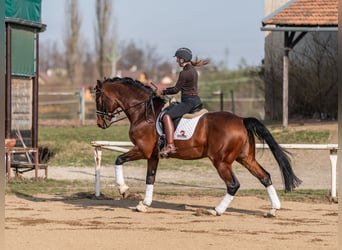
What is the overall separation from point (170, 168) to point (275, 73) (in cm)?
1255

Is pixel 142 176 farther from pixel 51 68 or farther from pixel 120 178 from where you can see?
pixel 51 68

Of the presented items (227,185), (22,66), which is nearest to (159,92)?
(227,185)

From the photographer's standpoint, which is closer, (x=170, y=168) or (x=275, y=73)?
(x=170, y=168)

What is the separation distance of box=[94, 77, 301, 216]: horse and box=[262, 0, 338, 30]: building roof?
52.6ft

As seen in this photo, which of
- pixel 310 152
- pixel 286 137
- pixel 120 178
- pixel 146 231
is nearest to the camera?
pixel 146 231

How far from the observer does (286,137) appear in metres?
27.4

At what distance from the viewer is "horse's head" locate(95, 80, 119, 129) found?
542 inches

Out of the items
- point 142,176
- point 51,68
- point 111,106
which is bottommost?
point 142,176

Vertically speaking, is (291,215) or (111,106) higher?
(111,106)

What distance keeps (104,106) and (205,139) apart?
80.3 inches

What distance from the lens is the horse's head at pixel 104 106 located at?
13773 millimetres

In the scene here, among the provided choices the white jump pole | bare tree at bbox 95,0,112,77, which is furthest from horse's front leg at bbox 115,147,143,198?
bare tree at bbox 95,0,112,77

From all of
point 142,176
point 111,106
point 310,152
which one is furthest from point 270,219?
point 310,152

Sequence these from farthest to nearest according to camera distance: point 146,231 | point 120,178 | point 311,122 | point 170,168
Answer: point 311,122, point 170,168, point 120,178, point 146,231
